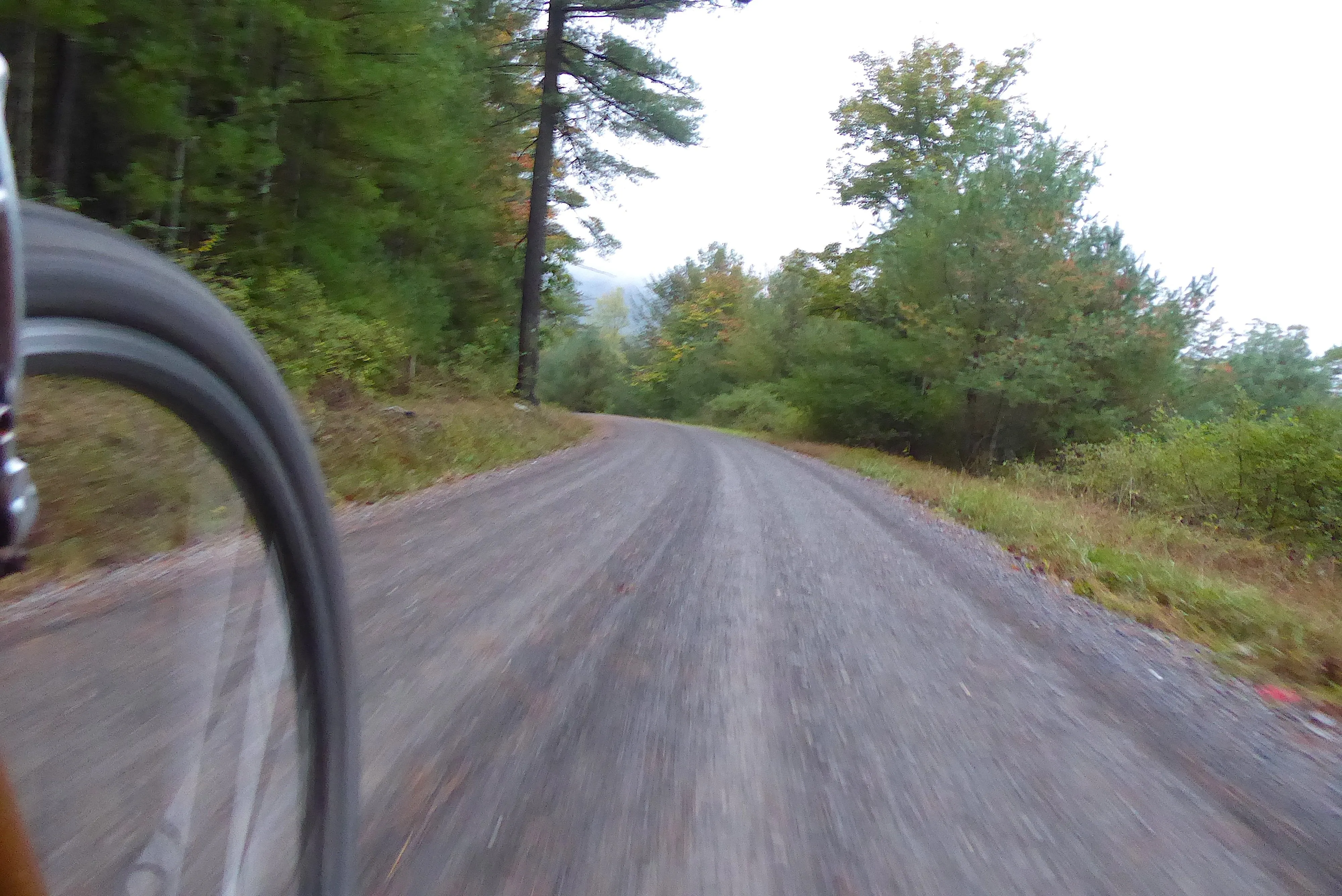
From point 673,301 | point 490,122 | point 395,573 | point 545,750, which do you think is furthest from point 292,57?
point 673,301

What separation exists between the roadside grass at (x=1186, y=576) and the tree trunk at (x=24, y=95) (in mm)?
8106

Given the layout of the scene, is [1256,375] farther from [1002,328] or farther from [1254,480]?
[1254,480]

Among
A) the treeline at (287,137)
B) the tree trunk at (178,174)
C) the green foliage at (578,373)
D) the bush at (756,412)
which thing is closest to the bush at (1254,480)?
the treeline at (287,137)

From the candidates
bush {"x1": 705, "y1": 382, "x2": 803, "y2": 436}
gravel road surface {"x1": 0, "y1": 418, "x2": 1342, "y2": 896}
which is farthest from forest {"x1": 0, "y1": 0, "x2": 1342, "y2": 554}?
gravel road surface {"x1": 0, "y1": 418, "x2": 1342, "y2": 896}

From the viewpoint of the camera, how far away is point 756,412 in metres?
36.5

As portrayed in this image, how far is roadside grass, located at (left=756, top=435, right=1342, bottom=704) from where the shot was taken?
4027 mm

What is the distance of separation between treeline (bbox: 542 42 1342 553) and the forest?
0.07m

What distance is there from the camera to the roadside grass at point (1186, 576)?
4.03 metres

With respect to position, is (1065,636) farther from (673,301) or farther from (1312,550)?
(673,301)

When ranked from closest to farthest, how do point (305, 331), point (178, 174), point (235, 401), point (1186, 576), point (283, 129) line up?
1. point (235, 401)
2. point (1186, 576)
3. point (178, 174)
4. point (305, 331)
5. point (283, 129)

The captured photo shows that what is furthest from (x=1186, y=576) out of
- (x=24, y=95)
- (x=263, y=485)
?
(x=24, y=95)

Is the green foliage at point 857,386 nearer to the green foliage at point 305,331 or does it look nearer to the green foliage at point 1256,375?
the green foliage at point 1256,375

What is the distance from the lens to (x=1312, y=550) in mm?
9086

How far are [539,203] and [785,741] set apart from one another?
1501 cm
